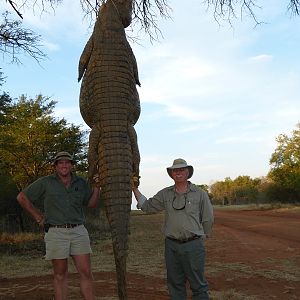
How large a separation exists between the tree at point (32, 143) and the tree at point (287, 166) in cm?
3097

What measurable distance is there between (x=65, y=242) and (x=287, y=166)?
160 feet

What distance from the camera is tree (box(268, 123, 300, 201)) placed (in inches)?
1998

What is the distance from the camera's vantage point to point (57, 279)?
558cm

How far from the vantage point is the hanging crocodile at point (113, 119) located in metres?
3.98

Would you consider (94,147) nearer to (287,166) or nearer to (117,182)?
(117,182)

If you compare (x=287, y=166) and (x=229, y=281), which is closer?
(x=229, y=281)

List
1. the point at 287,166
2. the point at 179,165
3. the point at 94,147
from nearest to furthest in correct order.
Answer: the point at 94,147, the point at 179,165, the point at 287,166

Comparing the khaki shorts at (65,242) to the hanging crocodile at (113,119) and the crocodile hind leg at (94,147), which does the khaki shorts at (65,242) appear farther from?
the crocodile hind leg at (94,147)

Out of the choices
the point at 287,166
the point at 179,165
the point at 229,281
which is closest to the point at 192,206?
the point at 179,165

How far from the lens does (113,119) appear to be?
4.05m

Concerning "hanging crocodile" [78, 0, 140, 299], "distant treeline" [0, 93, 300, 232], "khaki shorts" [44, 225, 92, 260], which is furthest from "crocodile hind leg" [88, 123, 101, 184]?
"distant treeline" [0, 93, 300, 232]

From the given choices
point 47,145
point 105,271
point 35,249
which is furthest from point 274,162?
point 105,271

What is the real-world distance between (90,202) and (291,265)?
665cm

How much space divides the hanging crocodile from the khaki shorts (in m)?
1.46
